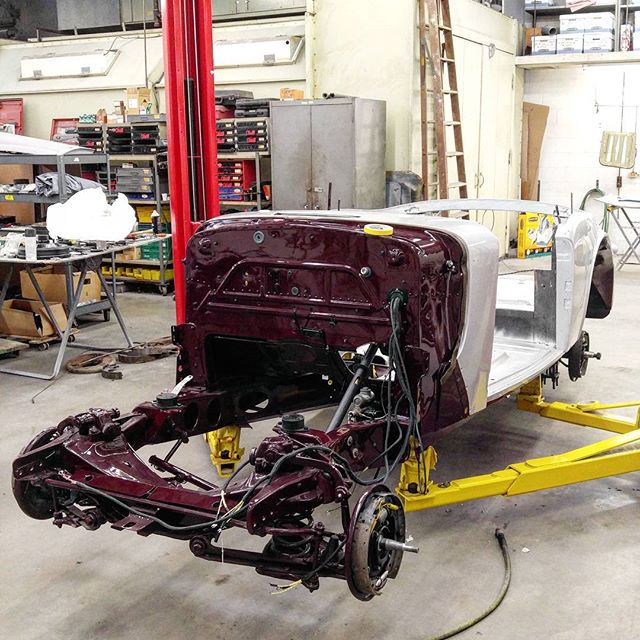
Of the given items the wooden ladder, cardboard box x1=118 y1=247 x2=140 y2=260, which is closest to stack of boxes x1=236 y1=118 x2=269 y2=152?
cardboard box x1=118 y1=247 x2=140 y2=260

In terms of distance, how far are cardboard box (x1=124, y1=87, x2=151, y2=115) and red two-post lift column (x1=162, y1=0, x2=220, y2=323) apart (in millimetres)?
5061

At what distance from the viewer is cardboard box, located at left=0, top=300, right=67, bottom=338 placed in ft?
22.3

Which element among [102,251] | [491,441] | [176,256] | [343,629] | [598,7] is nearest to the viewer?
[343,629]

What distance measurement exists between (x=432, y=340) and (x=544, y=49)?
30.6ft

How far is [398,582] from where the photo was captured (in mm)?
3104

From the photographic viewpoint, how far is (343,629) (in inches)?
110

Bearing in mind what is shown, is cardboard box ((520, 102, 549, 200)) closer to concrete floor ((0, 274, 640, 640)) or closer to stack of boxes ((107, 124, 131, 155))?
stack of boxes ((107, 124, 131, 155))

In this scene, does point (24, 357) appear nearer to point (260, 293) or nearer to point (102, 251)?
point (102, 251)

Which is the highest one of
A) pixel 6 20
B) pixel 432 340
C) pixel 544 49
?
pixel 6 20

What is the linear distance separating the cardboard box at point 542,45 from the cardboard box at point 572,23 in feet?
0.70

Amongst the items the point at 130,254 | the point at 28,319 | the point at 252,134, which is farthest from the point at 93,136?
the point at 28,319

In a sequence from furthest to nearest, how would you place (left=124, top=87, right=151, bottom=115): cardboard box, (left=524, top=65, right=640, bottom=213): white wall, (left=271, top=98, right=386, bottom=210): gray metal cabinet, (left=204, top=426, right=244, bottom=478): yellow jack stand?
(left=524, top=65, right=640, bottom=213): white wall, (left=124, top=87, right=151, bottom=115): cardboard box, (left=271, top=98, right=386, bottom=210): gray metal cabinet, (left=204, top=426, right=244, bottom=478): yellow jack stand

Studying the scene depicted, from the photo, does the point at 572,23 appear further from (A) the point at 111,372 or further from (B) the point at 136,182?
(A) the point at 111,372

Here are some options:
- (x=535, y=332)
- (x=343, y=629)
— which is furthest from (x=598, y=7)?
(x=343, y=629)
